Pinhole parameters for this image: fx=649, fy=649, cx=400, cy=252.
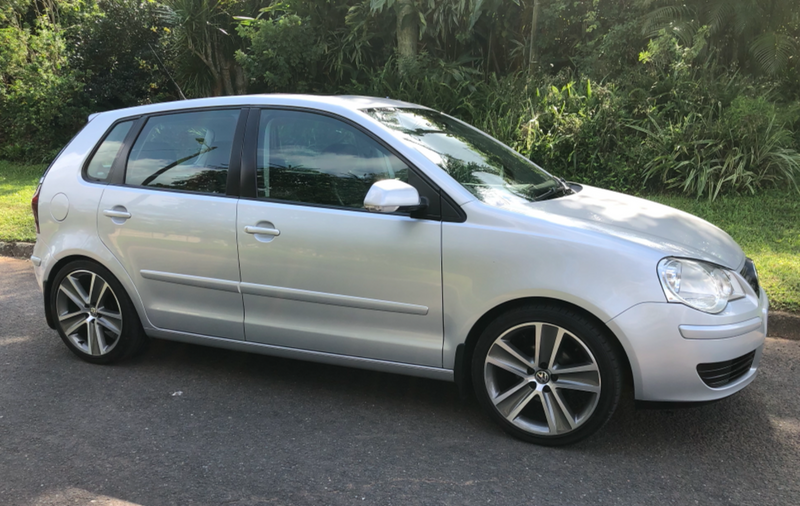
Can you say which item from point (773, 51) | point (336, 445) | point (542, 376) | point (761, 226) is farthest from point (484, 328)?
point (773, 51)

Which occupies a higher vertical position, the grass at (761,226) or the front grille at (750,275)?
the front grille at (750,275)

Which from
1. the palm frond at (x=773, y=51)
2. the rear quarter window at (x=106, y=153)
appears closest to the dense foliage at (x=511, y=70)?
the palm frond at (x=773, y=51)

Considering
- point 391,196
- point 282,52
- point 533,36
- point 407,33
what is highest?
point 407,33

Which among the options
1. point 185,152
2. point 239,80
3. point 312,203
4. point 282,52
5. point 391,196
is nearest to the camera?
point 391,196

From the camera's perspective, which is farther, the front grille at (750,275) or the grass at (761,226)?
the grass at (761,226)

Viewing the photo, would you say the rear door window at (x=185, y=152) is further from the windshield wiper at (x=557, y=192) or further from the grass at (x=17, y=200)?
the grass at (x=17, y=200)

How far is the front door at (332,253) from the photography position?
3.36 metres

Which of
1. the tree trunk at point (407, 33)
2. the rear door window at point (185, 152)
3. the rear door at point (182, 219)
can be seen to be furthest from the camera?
the tree trunk at point (407, 33)

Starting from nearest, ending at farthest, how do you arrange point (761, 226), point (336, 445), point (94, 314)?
point (336, 445) → point (94, 314) → point (761, 226)

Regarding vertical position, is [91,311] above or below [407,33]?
below

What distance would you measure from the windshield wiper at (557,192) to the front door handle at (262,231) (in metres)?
1.46

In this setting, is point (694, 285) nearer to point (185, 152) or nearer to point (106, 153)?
point (185, 152)

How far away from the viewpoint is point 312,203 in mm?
3627

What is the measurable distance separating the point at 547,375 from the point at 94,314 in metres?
2.99
